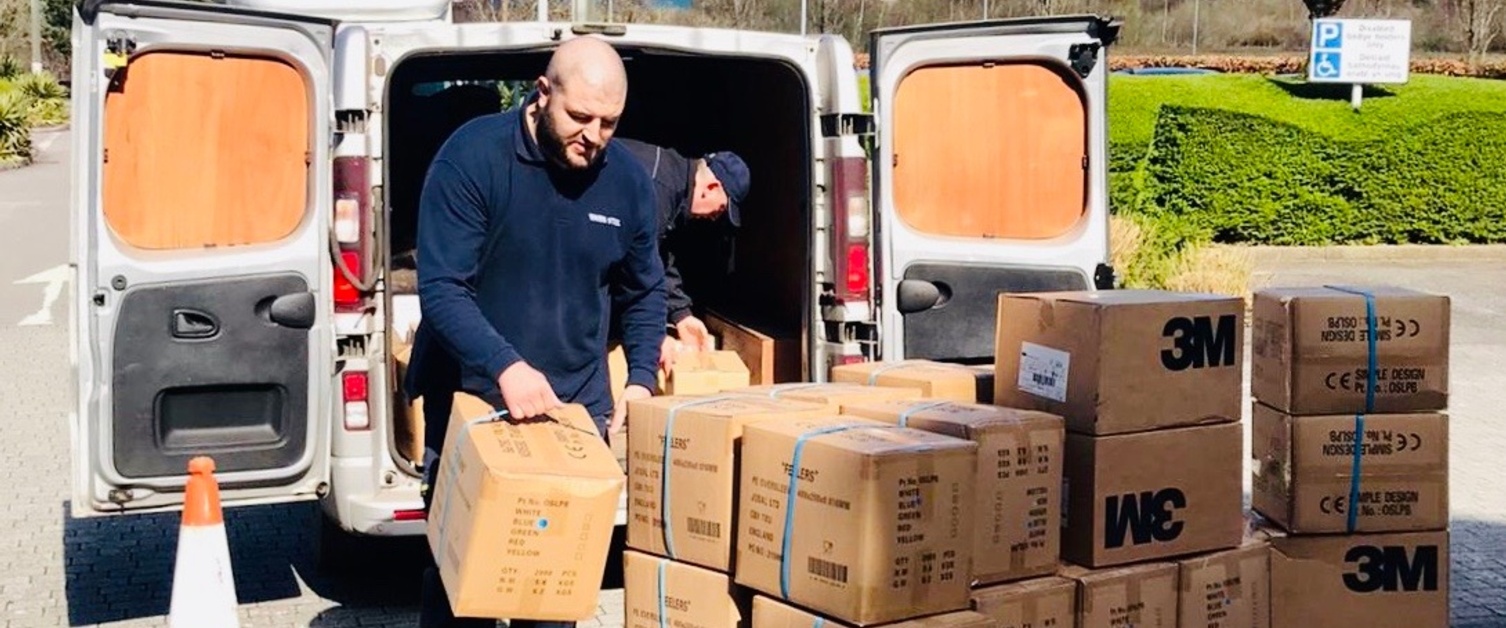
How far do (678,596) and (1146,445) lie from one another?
1193 millimetres

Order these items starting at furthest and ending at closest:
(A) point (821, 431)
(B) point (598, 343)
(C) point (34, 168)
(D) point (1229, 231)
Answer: (C) point (34, 168) < (D) point (1229, 231) < (B) point (598, 343) < (A) point (821, 431)

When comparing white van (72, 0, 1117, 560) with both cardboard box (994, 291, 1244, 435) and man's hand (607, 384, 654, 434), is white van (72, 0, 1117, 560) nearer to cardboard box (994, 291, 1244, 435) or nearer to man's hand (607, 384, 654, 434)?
man's hand (607, 384, 654, 434)

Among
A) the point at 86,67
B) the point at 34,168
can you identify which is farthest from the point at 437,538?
the point at 34,168

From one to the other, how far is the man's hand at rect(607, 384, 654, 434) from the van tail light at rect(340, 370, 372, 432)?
1.18m

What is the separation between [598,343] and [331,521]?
2.03 meters

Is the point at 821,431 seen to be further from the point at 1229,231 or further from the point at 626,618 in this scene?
the point at 1229,231

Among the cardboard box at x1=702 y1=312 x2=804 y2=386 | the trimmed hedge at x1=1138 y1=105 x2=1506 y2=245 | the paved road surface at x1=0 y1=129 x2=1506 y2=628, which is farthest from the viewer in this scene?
the trimmed hedge at x1=1138 y1=105 x2=1506 y2=245

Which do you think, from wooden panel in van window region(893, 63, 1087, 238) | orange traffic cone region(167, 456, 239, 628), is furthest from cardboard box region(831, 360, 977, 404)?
orange traffic cone region(167, 456, 239, 628)

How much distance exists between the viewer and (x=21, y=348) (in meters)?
12.5

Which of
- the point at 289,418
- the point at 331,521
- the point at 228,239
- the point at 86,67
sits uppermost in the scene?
the point at 86,67

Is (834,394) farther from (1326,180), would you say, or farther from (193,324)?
(1326,180)

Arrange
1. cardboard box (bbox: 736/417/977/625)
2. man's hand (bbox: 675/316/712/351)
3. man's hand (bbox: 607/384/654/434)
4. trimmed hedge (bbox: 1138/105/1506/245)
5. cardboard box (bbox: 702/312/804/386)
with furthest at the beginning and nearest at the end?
trimmed hedge (bbox: 1138/105/1506/245), cardboard box (bbox: 702/312/804/386), man's hand (bbox: 675/316/712/351), man's hand (bbox: 607/384/654/434), cardboard box (bbox: 736/417/977/625)

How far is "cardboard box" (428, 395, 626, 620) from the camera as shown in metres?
3.87

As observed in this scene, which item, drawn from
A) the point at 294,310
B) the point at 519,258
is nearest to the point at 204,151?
the point at 294,310
